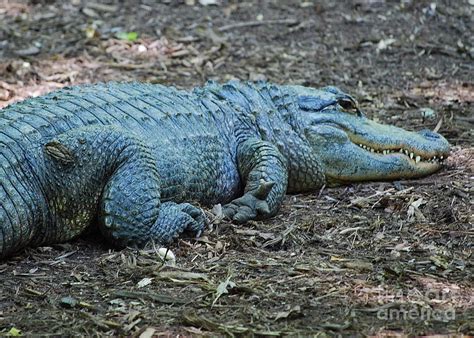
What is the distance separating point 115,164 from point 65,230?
490mm

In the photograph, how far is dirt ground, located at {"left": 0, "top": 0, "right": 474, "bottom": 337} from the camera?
400 cm

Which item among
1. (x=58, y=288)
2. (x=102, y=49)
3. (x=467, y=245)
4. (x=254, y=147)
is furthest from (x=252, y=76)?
(x=58, y=288)

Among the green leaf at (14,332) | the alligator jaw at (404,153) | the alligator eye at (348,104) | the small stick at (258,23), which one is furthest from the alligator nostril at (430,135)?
the green leaf at (14,332)

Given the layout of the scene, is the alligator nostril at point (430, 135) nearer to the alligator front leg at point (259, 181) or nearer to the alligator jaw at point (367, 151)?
the alligator jaw at point (367, 151)

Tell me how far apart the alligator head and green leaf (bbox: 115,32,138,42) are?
3253 mm

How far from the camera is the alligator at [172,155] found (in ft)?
15.9

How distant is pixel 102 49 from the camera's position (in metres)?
9.10

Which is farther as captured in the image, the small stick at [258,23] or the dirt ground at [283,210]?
the small stick at [258,23]

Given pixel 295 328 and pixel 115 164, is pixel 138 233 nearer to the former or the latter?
pixel 115 164

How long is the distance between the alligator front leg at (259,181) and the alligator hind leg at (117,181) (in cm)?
65

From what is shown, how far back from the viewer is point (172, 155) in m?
5.45

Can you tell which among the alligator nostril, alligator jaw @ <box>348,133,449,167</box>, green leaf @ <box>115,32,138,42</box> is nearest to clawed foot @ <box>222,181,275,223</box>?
alligator jaw @ <box>348,133,449,167</box>

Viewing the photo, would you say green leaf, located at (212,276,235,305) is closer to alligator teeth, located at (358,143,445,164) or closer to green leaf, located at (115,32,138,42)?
alligator teeth, located at (358,143,445,164)

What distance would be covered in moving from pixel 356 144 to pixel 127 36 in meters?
3.82
